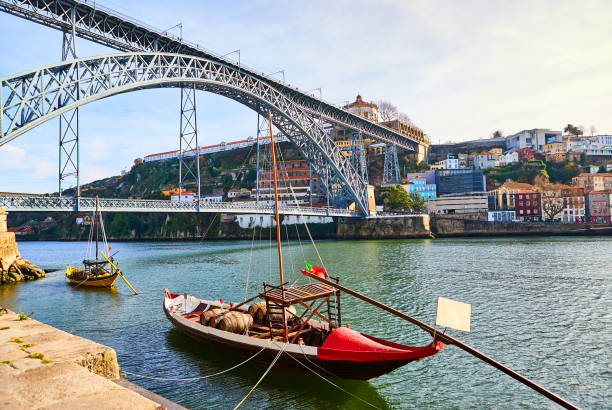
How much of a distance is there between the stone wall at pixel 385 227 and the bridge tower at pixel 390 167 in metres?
15.5

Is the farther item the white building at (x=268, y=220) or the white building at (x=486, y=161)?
the white building at (x=486, y=161)

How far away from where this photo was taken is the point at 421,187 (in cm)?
7300

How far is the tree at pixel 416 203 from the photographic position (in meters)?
63.5

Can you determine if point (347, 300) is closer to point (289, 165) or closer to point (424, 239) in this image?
point (424, 239)

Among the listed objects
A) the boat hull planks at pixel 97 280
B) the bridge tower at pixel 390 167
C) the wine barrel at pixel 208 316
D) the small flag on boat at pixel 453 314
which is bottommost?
the boat hull planks at pixel 97 280

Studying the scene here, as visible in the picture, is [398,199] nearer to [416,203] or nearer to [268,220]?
[416,203]

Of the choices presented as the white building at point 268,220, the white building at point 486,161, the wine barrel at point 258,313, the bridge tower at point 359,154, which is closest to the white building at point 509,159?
the white building at point 486,161

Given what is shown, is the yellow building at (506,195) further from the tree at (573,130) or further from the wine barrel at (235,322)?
the wine barrel at (235,322)

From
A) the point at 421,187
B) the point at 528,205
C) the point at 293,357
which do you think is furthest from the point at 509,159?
the point at 293,357

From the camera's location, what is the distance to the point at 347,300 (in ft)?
57.6

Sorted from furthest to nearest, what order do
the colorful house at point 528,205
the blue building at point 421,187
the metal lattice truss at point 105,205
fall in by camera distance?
the blue building at point 421,187 < the colorful house at point 528,205 < the metal lattice truss at point 105,205

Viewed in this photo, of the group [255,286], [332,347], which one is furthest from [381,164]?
[332,347]

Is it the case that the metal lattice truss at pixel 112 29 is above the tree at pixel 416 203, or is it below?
above

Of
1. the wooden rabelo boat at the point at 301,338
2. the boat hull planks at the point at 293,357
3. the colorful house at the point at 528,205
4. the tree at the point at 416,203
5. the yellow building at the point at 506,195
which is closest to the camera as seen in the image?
the wooden rabelo boat at the point at 301,338
